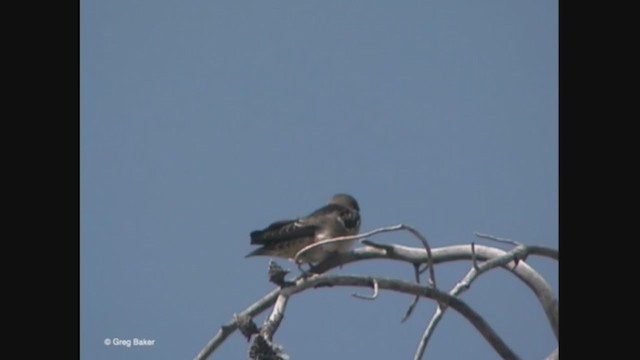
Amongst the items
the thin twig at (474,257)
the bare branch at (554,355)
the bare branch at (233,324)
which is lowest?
the bare branch at (554,355)

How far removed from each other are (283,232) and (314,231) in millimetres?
127

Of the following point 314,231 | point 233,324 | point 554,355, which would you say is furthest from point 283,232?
point 554,355

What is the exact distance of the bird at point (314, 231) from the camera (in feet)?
9.66

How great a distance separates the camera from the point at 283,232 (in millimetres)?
2979

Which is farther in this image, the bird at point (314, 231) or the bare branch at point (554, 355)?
the bird at point (314, 231)

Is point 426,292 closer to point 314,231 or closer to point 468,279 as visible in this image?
point 468,279

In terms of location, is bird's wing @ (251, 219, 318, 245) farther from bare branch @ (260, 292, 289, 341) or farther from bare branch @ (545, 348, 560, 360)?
bare branch @ (545, 348, 560, 360)

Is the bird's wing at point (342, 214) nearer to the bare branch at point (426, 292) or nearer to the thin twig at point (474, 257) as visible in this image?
the bare branch at point (426, 292)

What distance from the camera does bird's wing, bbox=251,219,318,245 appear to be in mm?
2941

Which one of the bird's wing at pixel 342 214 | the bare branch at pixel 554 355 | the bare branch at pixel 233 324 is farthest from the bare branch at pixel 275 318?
the bare branch at pixel 554 355

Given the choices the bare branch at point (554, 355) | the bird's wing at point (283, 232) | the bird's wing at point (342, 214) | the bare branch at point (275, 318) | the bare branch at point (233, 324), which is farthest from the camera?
the bird's wing at point (342, 214)

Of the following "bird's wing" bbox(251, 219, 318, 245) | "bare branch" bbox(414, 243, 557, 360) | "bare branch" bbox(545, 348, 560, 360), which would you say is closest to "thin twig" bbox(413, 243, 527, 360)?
"bare branch" bbox(414, 243, 557, 360)
